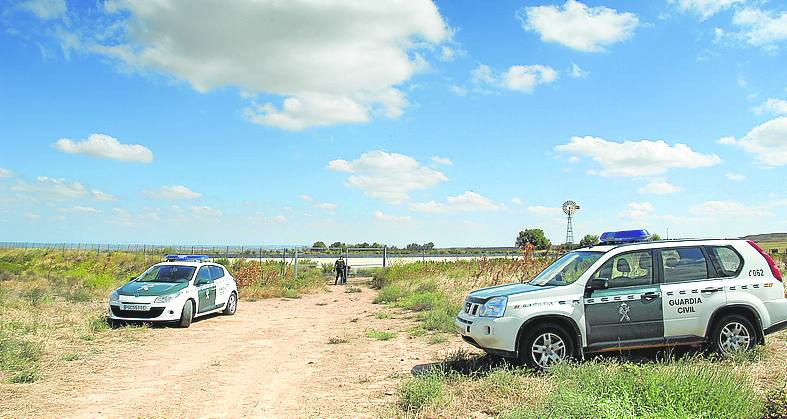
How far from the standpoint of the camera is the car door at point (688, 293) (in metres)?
8.27

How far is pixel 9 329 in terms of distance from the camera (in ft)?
41.5

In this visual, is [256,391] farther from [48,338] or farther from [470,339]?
[48,338]

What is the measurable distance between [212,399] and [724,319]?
22.2ft

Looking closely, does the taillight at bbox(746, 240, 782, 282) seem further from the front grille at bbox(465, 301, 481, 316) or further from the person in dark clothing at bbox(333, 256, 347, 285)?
the person in dark clothing at bbox(333, 256, 347, 285)

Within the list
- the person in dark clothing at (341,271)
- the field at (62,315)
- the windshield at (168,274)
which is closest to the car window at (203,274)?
the windshield at (168,274)

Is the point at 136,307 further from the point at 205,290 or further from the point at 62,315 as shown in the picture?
the point at 62,315

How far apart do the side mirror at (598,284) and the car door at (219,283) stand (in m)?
10.9

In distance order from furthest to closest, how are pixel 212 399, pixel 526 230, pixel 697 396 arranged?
pixel 526 230
pixel 212 399
pixel 697 396

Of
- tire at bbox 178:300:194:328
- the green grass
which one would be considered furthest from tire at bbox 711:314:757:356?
tire at bbox 178:300:194:328

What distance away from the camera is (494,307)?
8211 mm

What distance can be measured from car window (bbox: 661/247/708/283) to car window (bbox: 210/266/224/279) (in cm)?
1170

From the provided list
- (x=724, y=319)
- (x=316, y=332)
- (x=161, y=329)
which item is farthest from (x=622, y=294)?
(x=161, y=329)

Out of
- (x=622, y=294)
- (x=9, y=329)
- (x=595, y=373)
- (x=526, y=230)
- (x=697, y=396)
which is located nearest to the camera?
(x=697, y=396)

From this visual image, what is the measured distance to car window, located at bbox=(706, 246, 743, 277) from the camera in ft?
28.3
